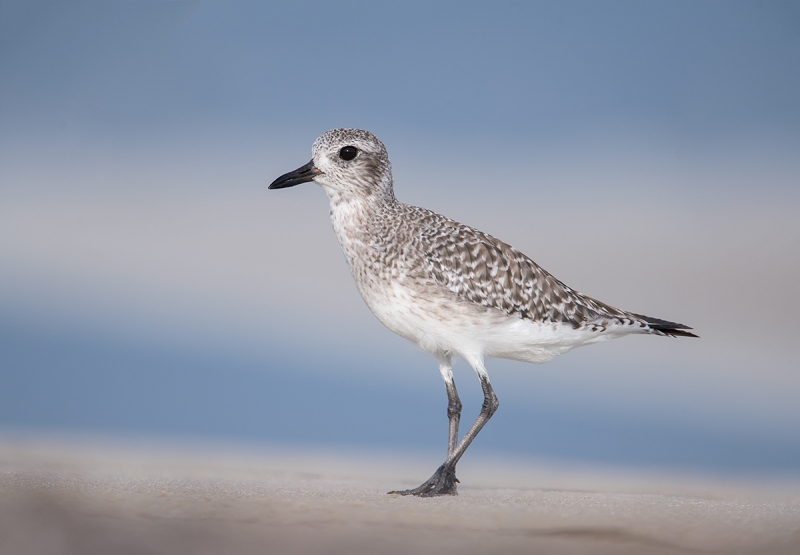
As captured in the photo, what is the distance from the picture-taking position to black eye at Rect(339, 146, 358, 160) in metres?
6.68

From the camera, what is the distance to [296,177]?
21.9ft

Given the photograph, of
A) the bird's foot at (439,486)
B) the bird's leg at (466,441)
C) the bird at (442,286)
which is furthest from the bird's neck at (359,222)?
the bird's foot at (439,486)

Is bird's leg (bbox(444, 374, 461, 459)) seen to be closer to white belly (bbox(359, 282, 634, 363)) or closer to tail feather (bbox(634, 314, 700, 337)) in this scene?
white belly (bbox(359, 282, 634, 363))

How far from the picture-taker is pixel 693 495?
745cm

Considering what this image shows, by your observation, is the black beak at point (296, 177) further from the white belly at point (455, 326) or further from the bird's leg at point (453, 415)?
the bird's leg at point (453, 415)

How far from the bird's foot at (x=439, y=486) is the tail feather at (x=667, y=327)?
1.96 m

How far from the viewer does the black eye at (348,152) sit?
6680mm

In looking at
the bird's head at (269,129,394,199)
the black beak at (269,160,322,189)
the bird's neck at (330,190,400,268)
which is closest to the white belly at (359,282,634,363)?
the bird's neck at (330,190,400,268)

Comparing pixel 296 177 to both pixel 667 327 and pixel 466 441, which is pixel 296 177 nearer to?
pixel 466 441

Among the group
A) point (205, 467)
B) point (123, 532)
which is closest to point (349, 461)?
point (205, 467)

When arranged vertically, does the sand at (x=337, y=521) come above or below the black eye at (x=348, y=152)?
below

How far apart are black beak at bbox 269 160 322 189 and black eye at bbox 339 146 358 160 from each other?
0.21m

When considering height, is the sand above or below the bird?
below

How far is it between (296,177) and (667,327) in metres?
3.12
